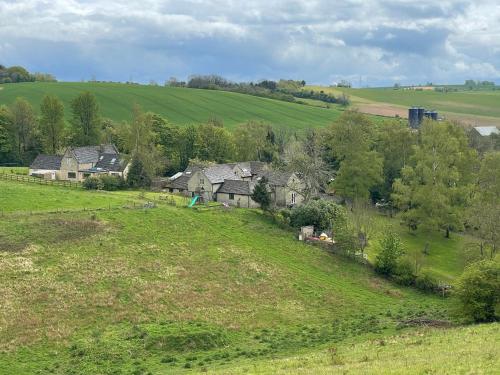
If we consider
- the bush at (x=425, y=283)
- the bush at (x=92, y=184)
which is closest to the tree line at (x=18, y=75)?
the bush at (x=92, y=184)

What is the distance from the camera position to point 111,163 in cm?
8375

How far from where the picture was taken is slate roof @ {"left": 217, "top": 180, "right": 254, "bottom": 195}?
73000 millimetres

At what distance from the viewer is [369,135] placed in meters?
84.6

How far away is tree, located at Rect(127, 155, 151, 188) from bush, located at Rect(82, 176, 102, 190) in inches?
196

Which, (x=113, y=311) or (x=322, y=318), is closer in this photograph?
(x=113, y=311)

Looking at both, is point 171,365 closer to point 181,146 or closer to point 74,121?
point 181,146

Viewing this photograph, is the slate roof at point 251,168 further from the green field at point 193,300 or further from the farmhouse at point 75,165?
the green field at point 193,300

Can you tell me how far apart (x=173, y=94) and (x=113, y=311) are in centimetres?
12768

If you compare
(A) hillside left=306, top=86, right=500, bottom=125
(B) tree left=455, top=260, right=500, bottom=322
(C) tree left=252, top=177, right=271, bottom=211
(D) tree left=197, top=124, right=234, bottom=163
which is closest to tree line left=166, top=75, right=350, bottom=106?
(A) hillside left=306, top=86, right=500, bottom=125

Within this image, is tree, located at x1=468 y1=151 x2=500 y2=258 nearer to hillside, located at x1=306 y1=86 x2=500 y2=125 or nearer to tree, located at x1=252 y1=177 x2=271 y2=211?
tree, located at x1=252 y1=177 x2=271 y2=211

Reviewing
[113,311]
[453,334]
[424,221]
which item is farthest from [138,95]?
[453,334]

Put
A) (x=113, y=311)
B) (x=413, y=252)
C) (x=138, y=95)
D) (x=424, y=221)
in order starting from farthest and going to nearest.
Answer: (x=138, y=95), (x=424, y=221), (x=413, y=252), (x=113, y=311)

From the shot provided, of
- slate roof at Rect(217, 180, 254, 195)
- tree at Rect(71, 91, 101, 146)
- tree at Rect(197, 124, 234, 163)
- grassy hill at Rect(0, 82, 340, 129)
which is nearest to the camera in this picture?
slate roof at Rect(217, 180, 254, 195)

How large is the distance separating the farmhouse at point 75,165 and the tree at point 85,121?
12298mm
